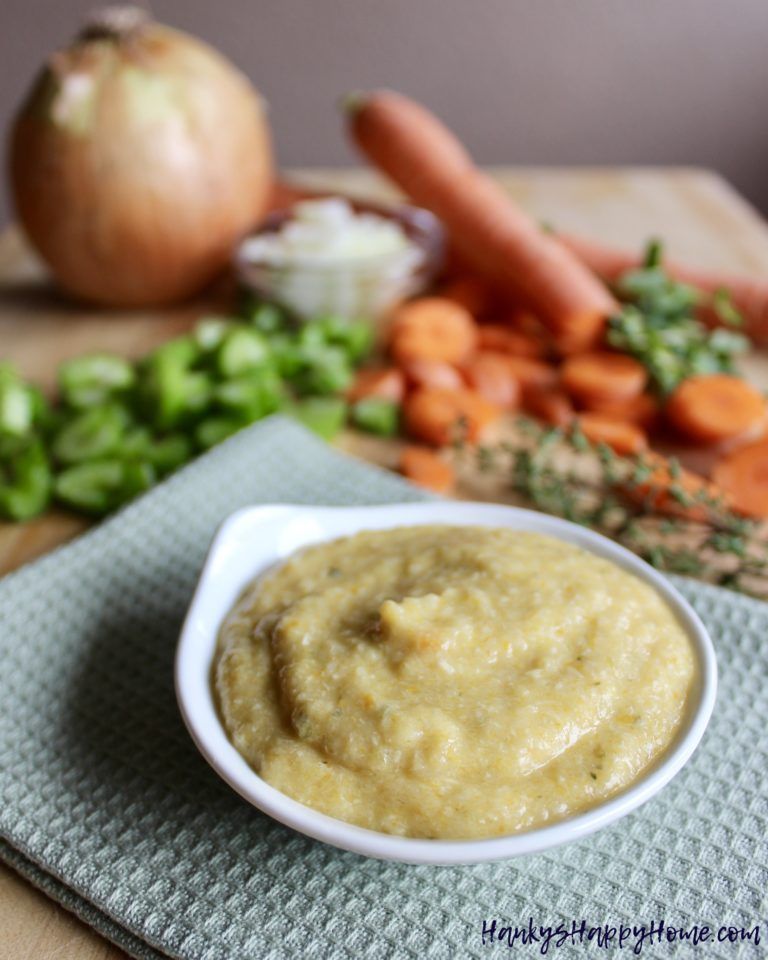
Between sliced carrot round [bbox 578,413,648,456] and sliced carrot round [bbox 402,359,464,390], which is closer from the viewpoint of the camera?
sliced carrot round [bbox 578,413,648,456]

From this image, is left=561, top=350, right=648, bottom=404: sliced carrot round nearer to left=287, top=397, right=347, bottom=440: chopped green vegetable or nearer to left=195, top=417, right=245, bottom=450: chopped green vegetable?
left=287, top=397, right=347, bottom=440: chopped green vegetable

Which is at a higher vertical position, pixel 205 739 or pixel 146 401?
pixel 205 739

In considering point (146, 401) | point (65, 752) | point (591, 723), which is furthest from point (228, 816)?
point (146, 401)

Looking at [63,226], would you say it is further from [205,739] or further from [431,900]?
[431,900]

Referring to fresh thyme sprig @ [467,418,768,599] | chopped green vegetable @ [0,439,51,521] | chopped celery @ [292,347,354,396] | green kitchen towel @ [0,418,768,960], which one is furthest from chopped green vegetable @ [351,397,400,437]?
green kitchen towel @ [0,418,768,960]

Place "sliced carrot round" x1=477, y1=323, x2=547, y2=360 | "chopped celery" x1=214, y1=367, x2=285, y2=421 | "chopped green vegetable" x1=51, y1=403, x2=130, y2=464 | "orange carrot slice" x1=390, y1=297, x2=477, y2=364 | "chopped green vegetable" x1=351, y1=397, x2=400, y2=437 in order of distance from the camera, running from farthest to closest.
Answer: "sliced carrot round" x1=477, y1=323, x2=547, y2=360 → "orange carrot slice" x1=390, y1=297, x2=477, y2=364 → "chopped green vegetable" x1=351, y1=397, x2=400, y2=437 → "chopped celery" x1=214, y1=367, x2=285, y2=421 → "chopped green vegetable" x1=51, y1=403, x2=130, y2=464

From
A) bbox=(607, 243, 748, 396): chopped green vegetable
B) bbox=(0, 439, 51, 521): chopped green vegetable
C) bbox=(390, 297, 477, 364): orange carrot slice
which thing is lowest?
bbox=(0, 439, 51, 521): chopped green vegetable

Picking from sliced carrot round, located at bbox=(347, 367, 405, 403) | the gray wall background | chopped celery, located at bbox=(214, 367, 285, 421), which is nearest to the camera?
chopped celery, located at bbox=(214, 367, 285, 421)
